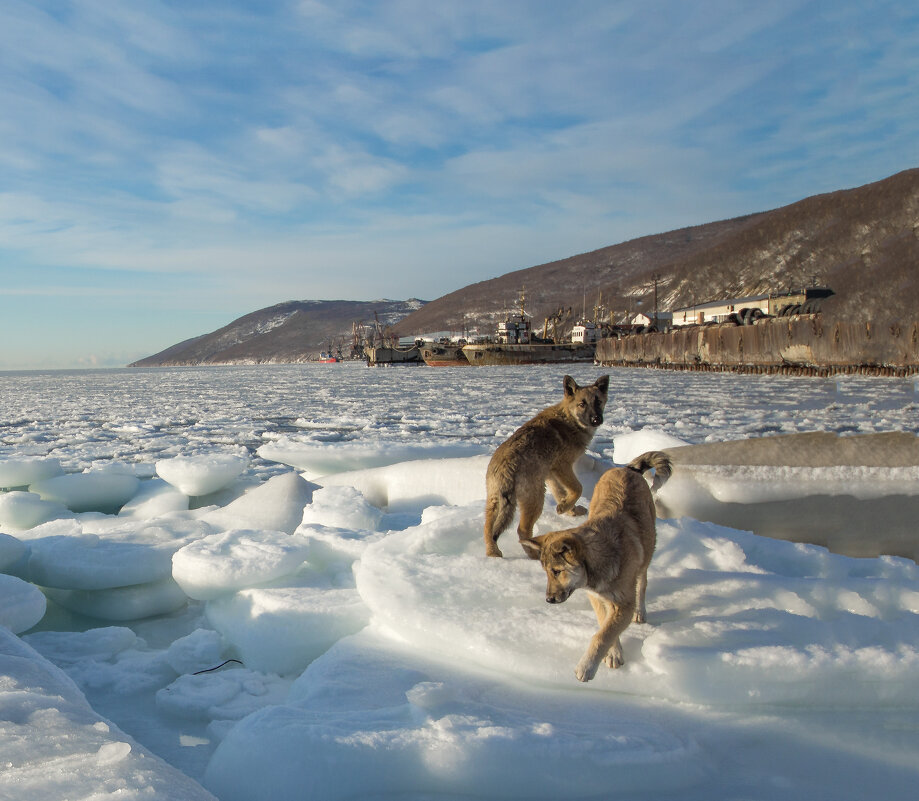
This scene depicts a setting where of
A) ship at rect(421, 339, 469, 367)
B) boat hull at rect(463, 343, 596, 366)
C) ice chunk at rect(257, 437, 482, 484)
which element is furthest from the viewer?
ship at rect(421, 339, 469, 367)

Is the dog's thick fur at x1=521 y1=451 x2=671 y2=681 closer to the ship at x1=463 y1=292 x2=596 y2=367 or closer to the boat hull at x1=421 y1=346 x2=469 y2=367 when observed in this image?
the ship at x1=463 y1=292 x2=596 y2=367

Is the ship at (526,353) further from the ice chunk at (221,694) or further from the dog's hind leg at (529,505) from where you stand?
the ice chunk at (221,694)

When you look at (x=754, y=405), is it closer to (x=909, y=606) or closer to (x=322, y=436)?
(x=322, y=436)

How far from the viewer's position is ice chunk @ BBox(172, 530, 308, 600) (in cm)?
347

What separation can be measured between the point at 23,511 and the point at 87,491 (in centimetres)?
90

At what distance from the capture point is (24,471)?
6555 mm

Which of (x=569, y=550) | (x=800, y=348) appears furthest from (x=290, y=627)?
(x=800, y=348)

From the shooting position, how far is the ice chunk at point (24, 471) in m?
6.47

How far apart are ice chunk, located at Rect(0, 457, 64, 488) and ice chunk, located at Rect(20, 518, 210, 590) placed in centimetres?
254

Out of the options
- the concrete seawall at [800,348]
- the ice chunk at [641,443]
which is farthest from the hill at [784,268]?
the ice chunk at [641,443]

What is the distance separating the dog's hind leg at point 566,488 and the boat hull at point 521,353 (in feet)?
223

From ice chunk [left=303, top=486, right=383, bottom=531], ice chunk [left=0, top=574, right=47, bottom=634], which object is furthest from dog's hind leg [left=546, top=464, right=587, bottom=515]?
ice chunk [left=0, top=574, right=47, bottom=634]

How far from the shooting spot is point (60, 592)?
13.6 ft

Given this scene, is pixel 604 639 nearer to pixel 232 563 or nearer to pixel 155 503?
pixel 232 563
